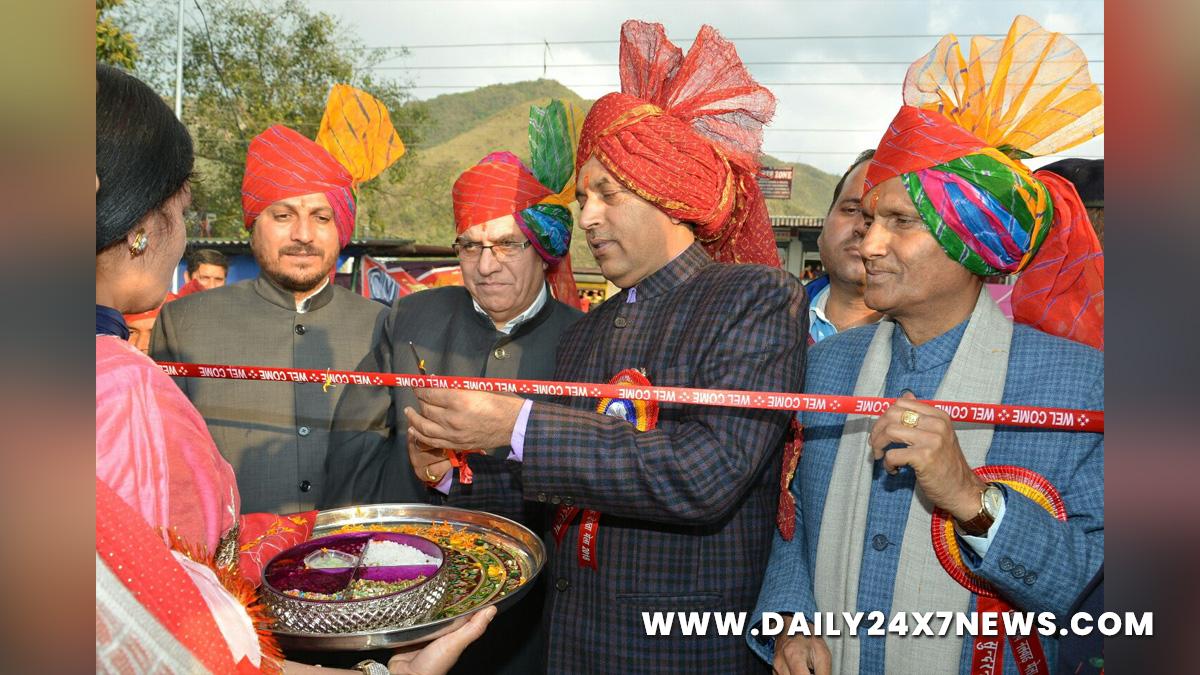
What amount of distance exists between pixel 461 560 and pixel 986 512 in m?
1.54

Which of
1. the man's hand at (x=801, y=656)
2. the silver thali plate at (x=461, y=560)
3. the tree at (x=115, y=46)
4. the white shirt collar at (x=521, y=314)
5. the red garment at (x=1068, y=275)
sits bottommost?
the man's hand at (x=801, y=656)

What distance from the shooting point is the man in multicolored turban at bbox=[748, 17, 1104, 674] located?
204 cm

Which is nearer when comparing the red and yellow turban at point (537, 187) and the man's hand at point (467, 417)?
the man's hand at point (467, 417)

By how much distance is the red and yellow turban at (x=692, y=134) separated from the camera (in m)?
2.75

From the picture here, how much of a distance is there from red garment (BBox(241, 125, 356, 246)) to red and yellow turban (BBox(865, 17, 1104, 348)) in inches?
114

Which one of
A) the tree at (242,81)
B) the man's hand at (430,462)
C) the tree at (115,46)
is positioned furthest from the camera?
the tree at (242,81)

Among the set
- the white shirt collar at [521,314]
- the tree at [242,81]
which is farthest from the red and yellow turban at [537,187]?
the tree at [242,81]

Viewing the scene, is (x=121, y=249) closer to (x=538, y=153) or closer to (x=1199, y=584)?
(x=1199, y=584)

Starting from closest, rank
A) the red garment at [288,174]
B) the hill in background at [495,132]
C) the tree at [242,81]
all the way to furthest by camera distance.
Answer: the red garment at [288,174] < the tree at [242,81] < the hill in background at [495,132]

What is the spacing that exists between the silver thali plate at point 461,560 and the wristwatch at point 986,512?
119 cm

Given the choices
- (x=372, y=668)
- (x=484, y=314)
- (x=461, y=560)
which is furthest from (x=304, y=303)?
(x=372, y=668)

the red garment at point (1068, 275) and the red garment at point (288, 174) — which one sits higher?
the red garment at point (288, 174)

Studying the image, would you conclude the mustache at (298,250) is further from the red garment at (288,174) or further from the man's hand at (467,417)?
the man's hand at (467,417)

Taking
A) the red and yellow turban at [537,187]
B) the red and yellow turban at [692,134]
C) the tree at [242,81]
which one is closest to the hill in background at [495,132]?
the tree at [242,81]
